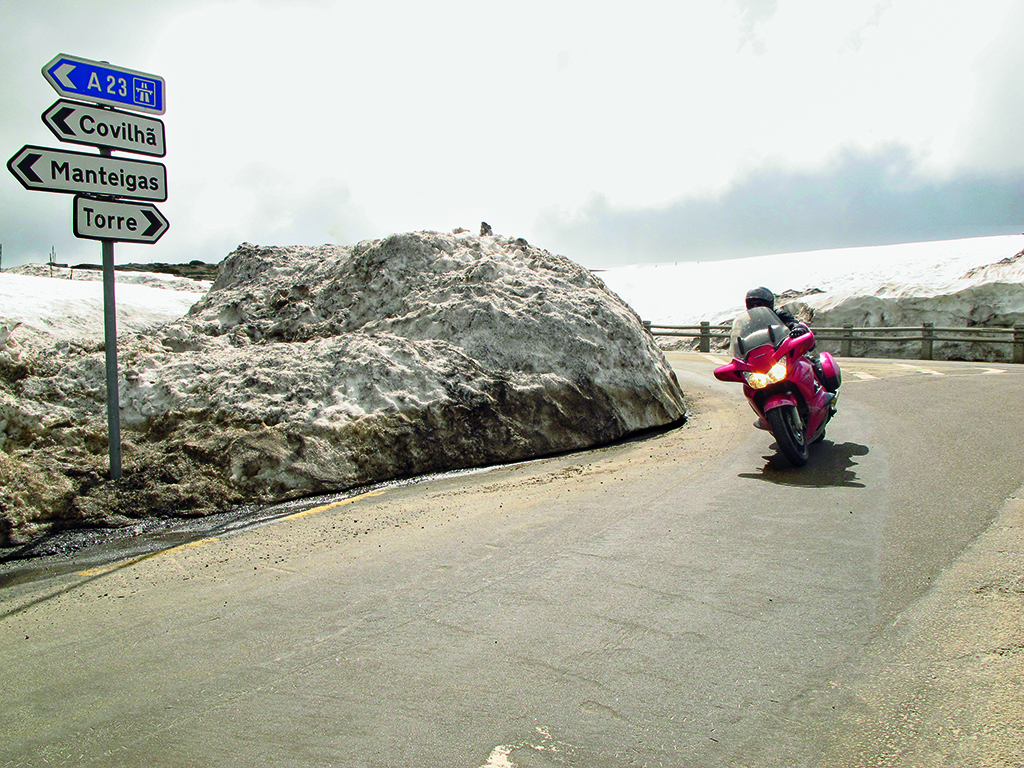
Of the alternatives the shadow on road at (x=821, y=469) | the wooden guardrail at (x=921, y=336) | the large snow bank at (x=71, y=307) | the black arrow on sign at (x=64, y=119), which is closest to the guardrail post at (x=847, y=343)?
the wooden guardrail at (x=921, y=336)

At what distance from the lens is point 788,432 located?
19.1 ft

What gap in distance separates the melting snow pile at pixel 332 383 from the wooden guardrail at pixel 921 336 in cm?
1265

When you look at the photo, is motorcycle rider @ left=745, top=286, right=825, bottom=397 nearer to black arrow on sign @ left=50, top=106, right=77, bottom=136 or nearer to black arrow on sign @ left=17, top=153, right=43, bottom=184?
black arrow on sign @ left=50, top=106, right=77, bottom=136

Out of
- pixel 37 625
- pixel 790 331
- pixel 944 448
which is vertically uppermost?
pixel 790 331

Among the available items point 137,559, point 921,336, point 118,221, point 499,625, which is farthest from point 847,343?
point 137,559

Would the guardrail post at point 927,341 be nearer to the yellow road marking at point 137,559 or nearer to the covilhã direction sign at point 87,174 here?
the covilhã direction sign at point 87,174

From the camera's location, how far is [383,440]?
6.27m

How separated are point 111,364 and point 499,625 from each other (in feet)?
13.3

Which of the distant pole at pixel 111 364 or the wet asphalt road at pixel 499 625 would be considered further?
the distant pole at pixel 111 364

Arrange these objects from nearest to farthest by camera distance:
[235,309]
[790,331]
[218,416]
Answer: [218,416]
[790,331]
[235,309]

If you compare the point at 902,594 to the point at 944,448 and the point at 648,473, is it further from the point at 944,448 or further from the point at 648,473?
the point at 944,448

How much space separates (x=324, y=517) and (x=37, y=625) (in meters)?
1.93

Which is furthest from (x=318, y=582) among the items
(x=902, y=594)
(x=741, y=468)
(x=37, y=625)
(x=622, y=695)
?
(x=741, y=468)

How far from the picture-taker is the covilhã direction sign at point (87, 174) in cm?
500
